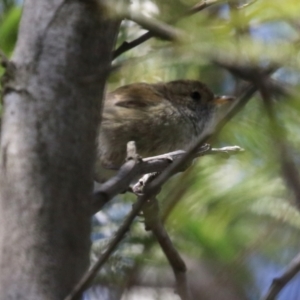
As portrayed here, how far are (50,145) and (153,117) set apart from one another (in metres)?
1.82

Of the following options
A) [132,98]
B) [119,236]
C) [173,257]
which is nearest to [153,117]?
[132,98]

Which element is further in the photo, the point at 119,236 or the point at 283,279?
the point at 119,236

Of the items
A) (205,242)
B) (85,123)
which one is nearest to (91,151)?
(85,123)

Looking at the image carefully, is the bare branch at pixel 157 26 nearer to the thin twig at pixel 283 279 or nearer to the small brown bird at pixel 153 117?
the thin twig at pixel 283 279

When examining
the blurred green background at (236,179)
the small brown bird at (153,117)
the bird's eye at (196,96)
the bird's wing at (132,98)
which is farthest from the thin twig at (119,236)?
the bird's eye at (196,96)

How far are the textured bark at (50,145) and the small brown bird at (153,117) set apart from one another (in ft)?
3.92

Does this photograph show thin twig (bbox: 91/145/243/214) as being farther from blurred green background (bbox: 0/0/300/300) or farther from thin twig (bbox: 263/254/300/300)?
thin twig (bbox: 263/254/300/300)

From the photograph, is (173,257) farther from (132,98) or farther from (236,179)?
(132,98)

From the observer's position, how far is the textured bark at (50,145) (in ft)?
5.58

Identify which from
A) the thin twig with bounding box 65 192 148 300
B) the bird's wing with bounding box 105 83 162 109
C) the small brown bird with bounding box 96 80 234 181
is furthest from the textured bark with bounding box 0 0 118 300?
the bird's wing with bounding box 105 83 162 109

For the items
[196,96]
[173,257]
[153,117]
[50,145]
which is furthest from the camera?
[196,96]

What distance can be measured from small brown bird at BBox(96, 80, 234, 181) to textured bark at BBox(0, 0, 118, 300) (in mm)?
1195

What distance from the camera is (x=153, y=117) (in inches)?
142

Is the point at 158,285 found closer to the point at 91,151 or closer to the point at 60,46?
the point at 91,151
